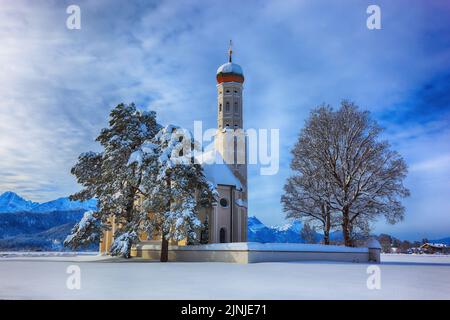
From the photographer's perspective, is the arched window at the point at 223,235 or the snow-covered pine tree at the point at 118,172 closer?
the snow-covered pine tree at the point at 118,172

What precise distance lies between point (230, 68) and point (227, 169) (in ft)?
49.8

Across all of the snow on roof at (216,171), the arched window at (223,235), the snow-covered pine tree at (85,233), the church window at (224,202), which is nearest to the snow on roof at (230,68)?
the snow on roof at (216,171)

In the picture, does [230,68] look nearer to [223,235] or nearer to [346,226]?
[223,235]

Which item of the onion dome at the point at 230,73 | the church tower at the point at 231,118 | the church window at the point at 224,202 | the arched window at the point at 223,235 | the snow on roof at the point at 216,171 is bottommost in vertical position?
the arched window at the point at 223,235

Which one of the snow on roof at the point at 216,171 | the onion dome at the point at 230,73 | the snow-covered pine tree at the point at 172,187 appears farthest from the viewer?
the onion dome at the point at 230,73

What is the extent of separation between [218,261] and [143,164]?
926 cm

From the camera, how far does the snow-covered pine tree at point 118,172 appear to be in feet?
104

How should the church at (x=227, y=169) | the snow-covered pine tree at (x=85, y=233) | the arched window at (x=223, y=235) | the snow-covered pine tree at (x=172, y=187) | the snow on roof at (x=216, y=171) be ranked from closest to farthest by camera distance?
the snow-covered pine tree at (x=172, y=187), the snow-covered pine tree at (x=85, y=233), the church at (x=227, y=169), the snow on roof at (x=216, y=171), the arched window at (x=223, y=235)

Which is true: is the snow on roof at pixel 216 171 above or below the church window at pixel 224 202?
above

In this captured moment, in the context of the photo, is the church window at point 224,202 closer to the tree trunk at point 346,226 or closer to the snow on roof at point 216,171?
the snow on roof at point 216,171

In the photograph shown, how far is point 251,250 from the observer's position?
28.3 meters

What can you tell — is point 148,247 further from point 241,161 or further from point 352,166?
point 352,166

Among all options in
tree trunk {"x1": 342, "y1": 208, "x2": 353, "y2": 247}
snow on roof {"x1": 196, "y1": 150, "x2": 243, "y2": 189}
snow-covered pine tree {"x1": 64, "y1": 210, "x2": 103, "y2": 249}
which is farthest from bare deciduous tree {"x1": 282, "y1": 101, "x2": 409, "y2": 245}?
snow-covered pine tree {"x1": 64, "y1": 210, "x2": 103, "y2": 249}
